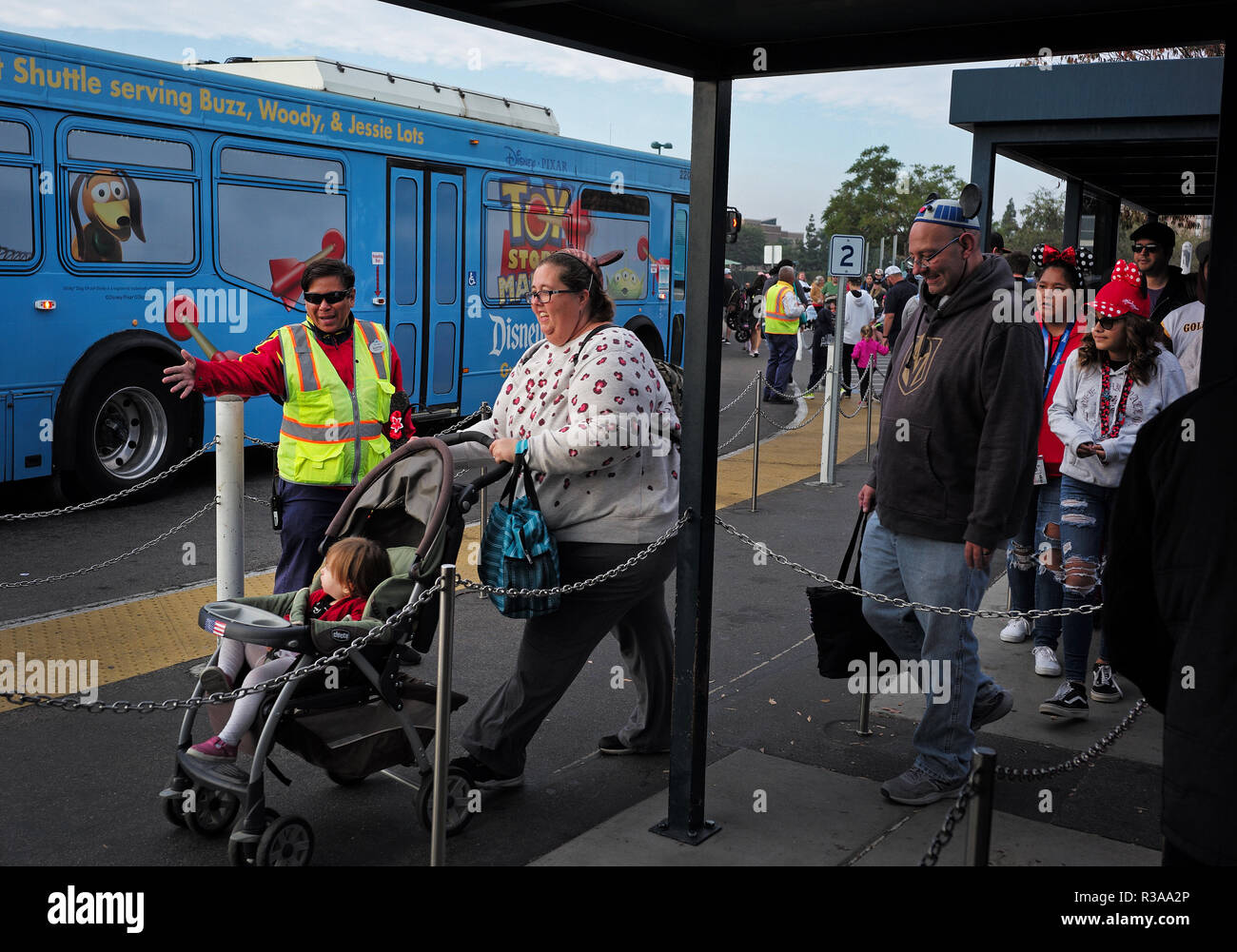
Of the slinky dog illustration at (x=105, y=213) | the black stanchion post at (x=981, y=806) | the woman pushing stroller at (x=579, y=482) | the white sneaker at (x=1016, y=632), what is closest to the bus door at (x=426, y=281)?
the slinky dog illustration at (x=105, y=213)

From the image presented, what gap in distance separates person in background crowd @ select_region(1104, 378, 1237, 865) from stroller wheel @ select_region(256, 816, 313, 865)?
2518mm

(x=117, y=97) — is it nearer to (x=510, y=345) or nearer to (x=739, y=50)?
(x=510, y=345)

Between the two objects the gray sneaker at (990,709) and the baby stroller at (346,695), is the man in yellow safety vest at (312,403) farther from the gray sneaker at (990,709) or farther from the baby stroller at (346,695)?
the gray sneaker at (990,709)

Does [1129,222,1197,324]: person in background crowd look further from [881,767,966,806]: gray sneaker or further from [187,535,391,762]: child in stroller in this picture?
[187,535,391,762]: child in stroller

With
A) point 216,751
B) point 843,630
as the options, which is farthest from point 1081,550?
point 216,751

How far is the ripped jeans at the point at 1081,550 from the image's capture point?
18.1ft

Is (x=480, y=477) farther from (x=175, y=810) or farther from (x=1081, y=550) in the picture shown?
(x=1081, y=550)

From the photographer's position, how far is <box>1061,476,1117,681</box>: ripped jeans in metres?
5.50

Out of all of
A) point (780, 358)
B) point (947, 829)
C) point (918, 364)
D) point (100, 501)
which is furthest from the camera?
point (780, 358)

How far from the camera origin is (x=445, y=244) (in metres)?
12.9

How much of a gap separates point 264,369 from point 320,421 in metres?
0.32

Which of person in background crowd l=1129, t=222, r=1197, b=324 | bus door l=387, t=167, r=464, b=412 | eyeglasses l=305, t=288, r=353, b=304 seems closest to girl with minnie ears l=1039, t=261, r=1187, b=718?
person in background crowd l=1129, t=222, r=1197, b=324
